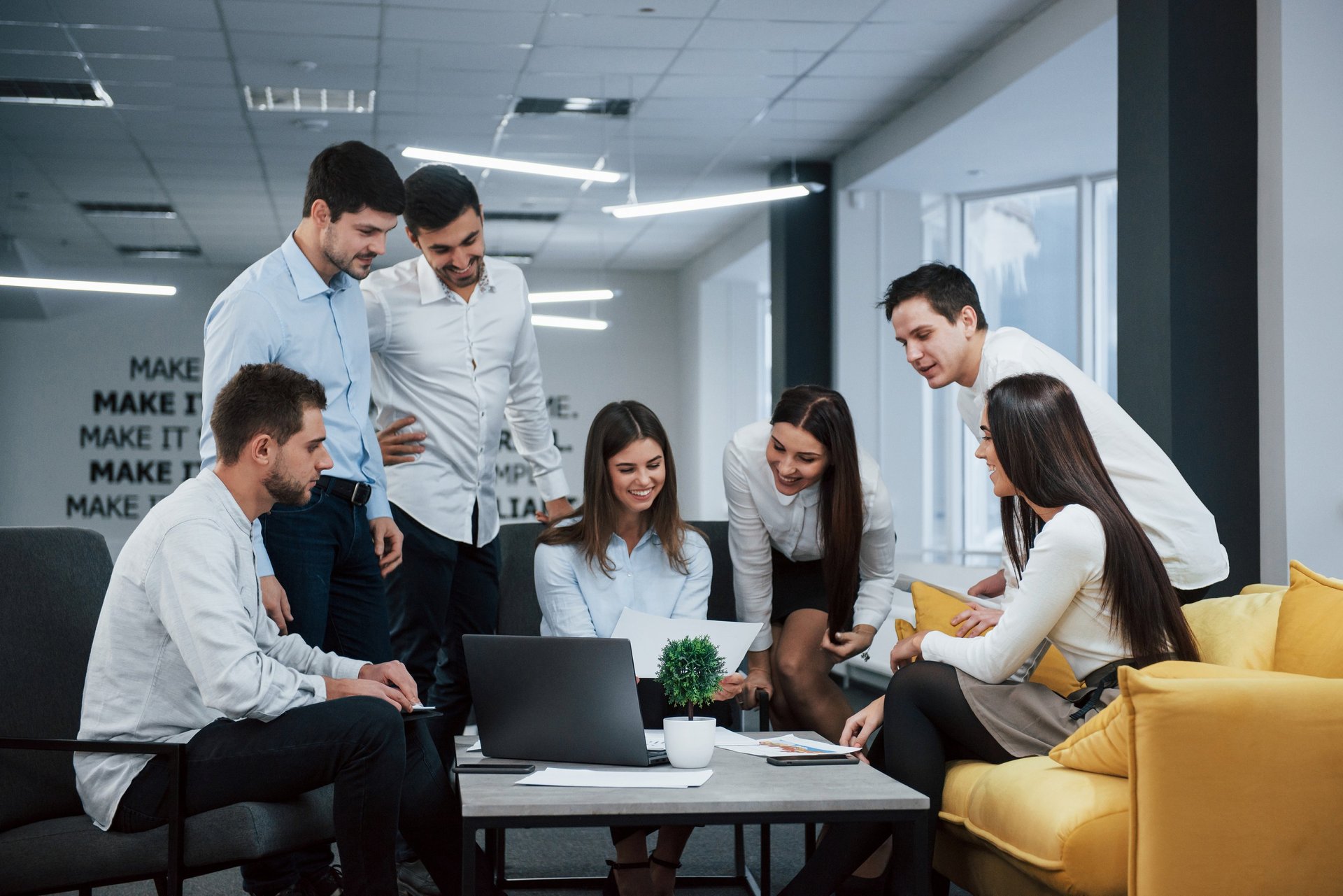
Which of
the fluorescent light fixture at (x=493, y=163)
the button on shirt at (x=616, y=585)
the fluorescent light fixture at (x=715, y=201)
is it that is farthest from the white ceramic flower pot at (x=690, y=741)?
the fluorescent light fixture at (x=715, y=201)

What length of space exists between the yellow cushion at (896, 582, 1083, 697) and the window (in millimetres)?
4321

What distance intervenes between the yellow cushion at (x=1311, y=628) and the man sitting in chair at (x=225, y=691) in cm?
161

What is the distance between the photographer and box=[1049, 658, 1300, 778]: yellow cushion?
1942mm

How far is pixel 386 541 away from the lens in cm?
277

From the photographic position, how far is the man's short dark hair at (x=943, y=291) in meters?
3.01

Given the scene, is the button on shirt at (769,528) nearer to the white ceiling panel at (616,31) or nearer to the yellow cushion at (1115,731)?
the yellow cushion at (1115,731)

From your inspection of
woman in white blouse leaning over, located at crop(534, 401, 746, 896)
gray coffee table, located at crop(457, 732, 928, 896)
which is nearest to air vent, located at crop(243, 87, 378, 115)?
woman in white blouse leaning over, located at crop(534, 401, 746, 896)

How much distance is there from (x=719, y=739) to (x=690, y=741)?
13.9 inches

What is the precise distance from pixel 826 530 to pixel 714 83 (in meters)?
4.05

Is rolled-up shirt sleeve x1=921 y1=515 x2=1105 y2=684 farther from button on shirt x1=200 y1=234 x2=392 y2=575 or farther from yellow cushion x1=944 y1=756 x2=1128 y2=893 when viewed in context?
button on shirt x1=200 y1=234 x2=392 y2=575

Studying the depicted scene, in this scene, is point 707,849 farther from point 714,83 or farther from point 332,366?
point 714,83

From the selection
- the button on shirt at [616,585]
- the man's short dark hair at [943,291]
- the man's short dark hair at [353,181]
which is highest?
the man's short dark hair at [353,181]

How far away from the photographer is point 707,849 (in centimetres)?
367

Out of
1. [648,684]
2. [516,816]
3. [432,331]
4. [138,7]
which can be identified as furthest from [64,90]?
[516,816]
